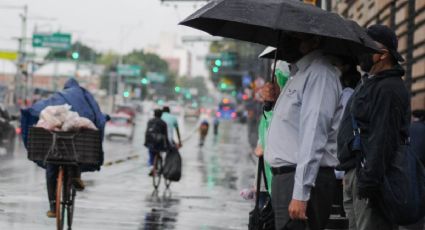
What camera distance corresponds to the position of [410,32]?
51.0 ft

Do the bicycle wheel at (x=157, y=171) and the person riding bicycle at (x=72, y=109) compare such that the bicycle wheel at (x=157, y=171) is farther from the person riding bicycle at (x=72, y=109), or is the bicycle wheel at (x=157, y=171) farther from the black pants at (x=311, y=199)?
the black pants at (x=311, y=199)

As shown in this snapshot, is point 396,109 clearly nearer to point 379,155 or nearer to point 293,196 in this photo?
point 379,155

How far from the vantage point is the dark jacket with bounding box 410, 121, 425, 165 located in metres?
9.57

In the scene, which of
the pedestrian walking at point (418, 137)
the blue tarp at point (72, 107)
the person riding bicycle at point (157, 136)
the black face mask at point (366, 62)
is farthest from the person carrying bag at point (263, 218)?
the person riding bicycle at point (157, 136)

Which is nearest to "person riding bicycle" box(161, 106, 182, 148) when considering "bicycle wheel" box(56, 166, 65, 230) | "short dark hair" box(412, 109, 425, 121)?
"bicycle wheel" box(56, 166, 65, 230)

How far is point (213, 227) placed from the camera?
1230 cm

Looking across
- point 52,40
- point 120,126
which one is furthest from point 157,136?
point 52,40

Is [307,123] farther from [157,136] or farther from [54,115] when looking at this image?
[157,136]

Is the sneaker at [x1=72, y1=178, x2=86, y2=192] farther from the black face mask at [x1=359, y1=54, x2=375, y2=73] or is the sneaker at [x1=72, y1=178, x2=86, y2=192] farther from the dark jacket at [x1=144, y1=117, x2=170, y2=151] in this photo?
the dark jacket at [x1=144, y1=117, x2=170, y2=151]

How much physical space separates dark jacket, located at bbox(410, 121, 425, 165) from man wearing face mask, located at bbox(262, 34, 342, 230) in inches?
171

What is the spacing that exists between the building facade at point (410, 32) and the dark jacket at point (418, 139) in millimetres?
3348

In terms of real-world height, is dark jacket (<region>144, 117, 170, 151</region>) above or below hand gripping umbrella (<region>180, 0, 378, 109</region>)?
below

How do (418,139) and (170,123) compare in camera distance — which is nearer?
(418,139)

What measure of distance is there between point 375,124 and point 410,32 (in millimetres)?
10625
